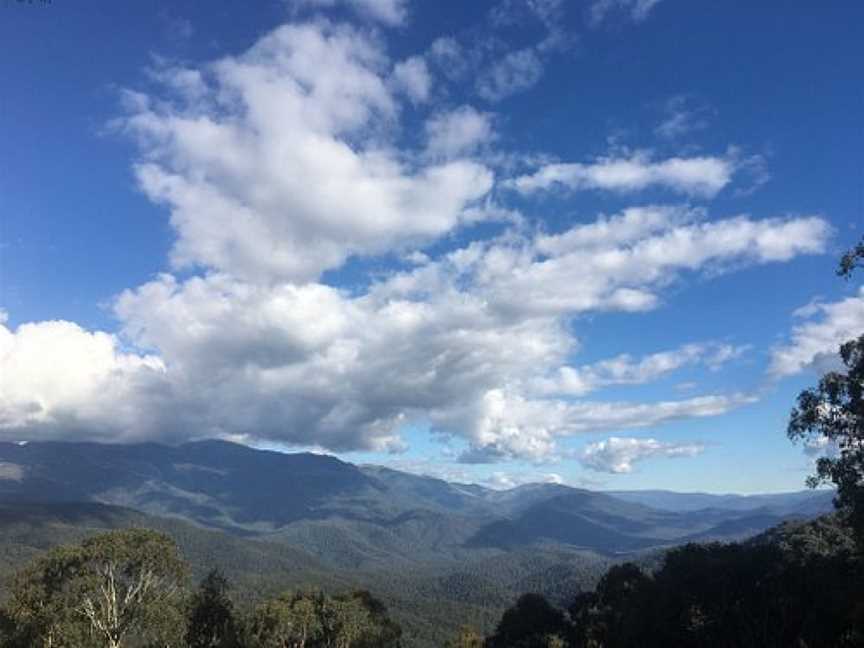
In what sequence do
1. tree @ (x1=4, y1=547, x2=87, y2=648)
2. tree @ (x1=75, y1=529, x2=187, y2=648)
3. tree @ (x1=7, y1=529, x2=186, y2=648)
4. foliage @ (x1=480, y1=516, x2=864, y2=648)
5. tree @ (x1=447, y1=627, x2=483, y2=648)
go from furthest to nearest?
tree @ (x1=447, y1=627, x2=483, y2=648) < tree @ (x1=4, y1=547, x2=87, y2=648) < tree @ (x1=75, y1=529, x2=187, y2=648) < tree @ (x1=7, y1=529, x2=186, y2=648) < foliage @ (x1=480, y1=516, x2=864, y2=648)

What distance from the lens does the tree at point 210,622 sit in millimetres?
66875

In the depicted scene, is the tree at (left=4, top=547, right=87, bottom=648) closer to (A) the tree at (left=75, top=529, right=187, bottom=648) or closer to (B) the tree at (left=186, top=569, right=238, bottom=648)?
(A) the tree at (left=75, top=529, right=187, bottom=648)

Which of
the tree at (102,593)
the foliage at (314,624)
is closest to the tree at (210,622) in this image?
the foliage at (314,624)

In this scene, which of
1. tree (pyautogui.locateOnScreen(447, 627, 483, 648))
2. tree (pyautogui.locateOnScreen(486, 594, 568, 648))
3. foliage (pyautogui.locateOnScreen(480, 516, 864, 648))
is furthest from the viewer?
tree (pyautogui.locateOnScreen(447, 627, 483, 648))

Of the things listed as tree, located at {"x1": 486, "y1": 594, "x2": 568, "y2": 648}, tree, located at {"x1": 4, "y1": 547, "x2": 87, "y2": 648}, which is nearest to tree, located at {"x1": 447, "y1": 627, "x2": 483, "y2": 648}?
tree, located at {"x1": 486, "y1": 594, "x2": 568, "y2": 648}

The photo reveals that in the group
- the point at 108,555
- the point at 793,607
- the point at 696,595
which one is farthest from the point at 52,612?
the point at 793,607

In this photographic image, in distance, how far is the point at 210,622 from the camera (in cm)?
6894

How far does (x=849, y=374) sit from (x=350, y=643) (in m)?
50.9

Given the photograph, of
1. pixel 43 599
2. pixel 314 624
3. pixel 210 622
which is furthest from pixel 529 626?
pixel 43 599

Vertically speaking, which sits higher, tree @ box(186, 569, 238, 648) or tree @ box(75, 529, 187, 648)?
tree @ box(75, 529, 187, 648)

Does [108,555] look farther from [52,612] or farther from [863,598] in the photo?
[863,598]

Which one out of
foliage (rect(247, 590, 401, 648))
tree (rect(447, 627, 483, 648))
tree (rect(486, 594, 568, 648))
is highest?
foliage (rect(247, 590, 401, 648))

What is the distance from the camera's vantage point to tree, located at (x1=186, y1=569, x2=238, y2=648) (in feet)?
219

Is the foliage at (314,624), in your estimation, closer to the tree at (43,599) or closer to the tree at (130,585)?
the tree at (130,585)
